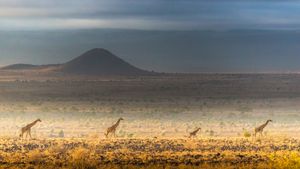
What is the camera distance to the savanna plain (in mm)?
32969

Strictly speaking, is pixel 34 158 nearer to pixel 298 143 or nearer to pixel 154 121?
pixel 298 143

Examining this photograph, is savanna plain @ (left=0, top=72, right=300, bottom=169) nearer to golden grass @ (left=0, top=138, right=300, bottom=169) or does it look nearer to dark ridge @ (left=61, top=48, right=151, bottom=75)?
golden grass @ (left=0, top=138, right=300, bottom=169)

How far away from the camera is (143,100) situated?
4368 inches

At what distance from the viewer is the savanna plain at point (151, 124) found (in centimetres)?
3297

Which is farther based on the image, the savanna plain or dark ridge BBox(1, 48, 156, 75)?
dark ridge BBox(1, 48, 156, 75)

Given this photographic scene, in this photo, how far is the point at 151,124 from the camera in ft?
216

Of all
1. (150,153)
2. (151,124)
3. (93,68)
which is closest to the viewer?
(150,153)

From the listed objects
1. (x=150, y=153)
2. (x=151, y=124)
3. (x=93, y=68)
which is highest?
(x=93, y=68)

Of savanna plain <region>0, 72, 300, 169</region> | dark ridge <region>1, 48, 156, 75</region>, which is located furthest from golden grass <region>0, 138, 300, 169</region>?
dark ridge <region>1, 48, 156, 75</region>

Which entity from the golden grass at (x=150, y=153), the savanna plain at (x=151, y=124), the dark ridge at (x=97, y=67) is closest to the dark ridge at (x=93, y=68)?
the dark ridge at (x=97, y=67)

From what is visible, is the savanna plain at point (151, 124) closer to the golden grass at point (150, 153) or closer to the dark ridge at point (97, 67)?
the golden grass at point (150, 153)

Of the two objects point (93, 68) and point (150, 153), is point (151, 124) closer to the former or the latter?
point (150, 153)

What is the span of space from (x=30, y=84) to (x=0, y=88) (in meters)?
9.71

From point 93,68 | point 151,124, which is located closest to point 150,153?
point 151,124
